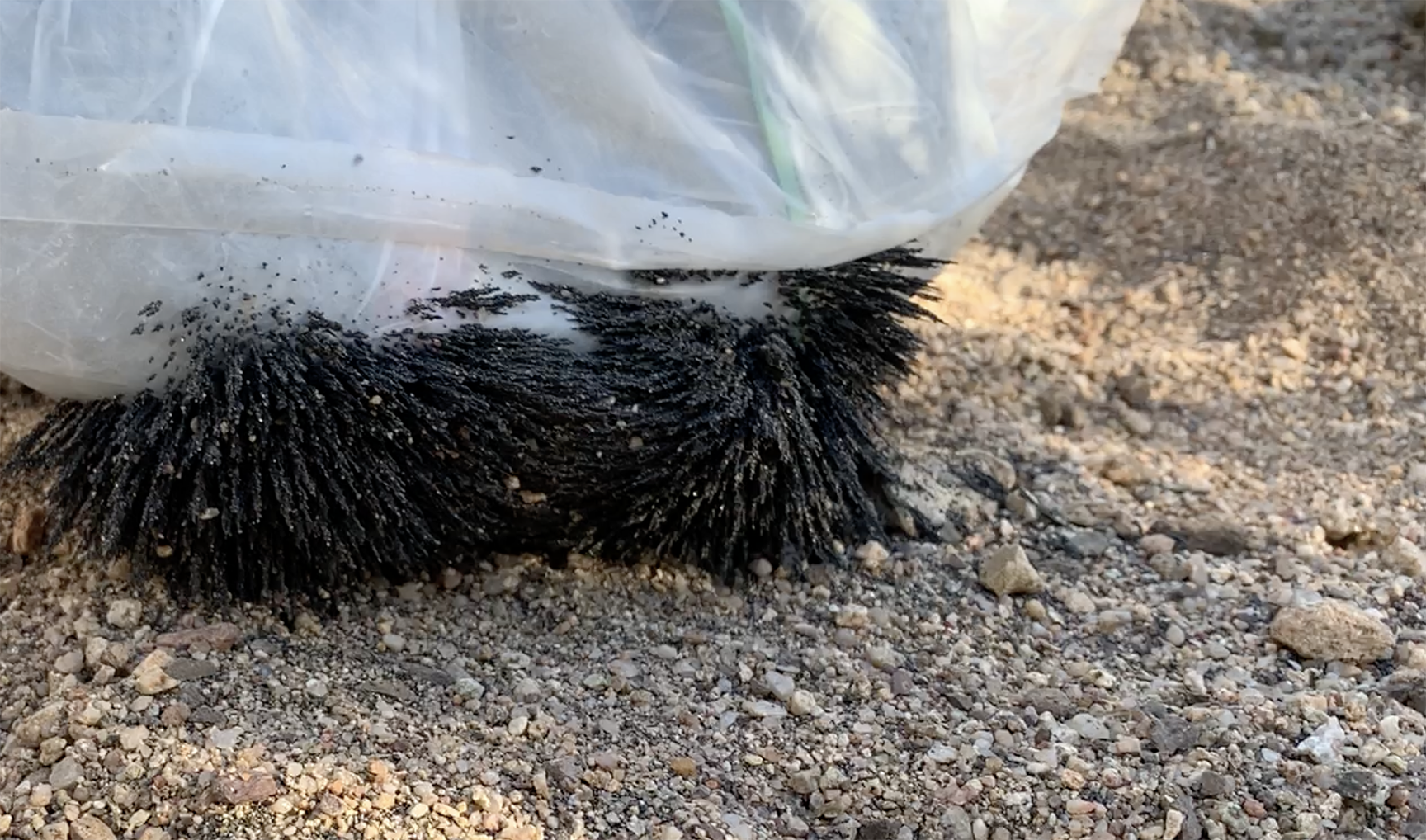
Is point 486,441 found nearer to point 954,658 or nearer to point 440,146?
point 440,146

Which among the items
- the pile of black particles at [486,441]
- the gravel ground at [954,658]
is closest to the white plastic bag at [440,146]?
the pile of black particles at [486,441]

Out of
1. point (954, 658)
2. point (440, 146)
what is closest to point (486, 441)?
point (440, 146)

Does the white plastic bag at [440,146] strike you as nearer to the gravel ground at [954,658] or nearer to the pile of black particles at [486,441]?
the pile of black particles at [486,441]

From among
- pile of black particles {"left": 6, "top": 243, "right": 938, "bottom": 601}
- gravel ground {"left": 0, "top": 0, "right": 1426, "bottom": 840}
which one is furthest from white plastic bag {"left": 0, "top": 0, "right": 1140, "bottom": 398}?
gravel ground {"left": 0, "top": 0, "right": 1426, "bottom": 840}

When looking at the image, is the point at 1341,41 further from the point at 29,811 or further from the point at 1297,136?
the point at 29,811

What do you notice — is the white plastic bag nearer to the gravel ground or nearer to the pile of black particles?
the pile of black particles

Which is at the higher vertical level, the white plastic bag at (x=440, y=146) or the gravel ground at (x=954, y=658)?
→ the white plastic bag at (x=440, y=146)
